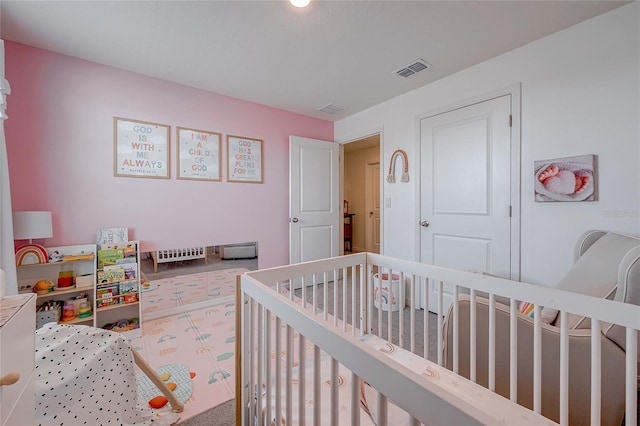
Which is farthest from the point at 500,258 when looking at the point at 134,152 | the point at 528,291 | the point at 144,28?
the point at 134,152

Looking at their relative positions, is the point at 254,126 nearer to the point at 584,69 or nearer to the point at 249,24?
the point at 249,24

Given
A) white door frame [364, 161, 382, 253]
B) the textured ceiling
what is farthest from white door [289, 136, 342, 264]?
white door frame [364, 161, 382, 253]

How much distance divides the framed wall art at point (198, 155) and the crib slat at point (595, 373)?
2.86 meters

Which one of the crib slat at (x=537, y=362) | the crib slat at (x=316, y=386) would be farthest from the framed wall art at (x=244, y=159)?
the crib slat at (x=537, y=362)

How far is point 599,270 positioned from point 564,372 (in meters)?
0.66

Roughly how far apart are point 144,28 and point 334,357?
225 centimetres

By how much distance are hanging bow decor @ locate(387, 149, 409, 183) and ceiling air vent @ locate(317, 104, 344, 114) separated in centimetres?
89

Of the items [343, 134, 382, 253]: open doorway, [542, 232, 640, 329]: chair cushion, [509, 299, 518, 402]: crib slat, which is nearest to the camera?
[509, 299, 518, 402]: crib slat

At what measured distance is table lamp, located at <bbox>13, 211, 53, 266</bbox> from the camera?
169 centimetres

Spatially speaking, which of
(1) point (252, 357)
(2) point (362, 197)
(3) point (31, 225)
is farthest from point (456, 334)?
(2) point (362, 197)

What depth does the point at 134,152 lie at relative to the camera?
7.61 feet

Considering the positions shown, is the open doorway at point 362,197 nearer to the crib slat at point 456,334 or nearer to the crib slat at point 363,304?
the crib slat at point 363,304

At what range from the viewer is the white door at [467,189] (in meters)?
2.06

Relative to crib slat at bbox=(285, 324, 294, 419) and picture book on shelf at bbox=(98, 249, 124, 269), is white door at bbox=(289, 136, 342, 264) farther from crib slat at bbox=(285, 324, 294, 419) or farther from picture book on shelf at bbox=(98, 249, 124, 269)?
crib slat at bbox=(285, 324, 294, 419)
